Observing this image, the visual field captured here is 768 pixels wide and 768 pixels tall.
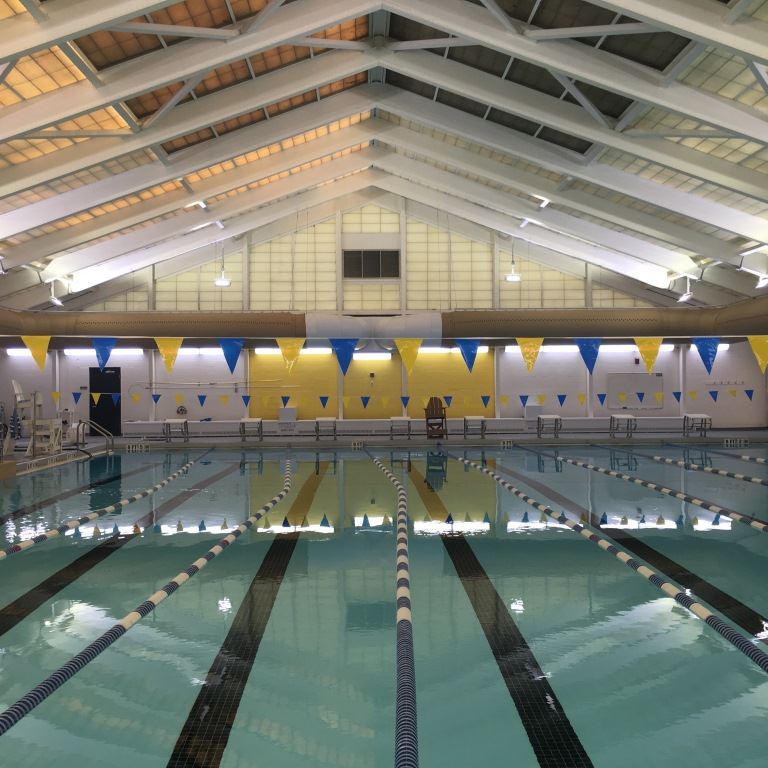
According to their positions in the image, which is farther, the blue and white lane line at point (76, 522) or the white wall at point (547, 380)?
the white wall at point (547, 380)

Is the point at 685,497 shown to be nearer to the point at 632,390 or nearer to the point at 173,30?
the point at 173,30

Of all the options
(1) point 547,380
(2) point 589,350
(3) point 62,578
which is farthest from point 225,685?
(1) point 547,380

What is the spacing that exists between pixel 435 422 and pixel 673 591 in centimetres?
1285

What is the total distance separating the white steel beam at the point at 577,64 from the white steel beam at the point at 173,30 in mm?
2127

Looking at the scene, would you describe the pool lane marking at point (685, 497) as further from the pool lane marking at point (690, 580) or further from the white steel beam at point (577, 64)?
the white steel beam at point (577, 64)

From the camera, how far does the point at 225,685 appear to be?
307cm

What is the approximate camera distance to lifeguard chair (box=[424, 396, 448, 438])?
16.7 metres

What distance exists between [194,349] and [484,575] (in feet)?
51.7

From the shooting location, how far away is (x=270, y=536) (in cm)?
629

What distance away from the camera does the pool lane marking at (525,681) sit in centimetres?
252

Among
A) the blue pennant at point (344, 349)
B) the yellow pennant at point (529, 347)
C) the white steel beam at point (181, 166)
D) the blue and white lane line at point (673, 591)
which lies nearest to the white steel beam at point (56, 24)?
the white steel beam at point (181, 166)

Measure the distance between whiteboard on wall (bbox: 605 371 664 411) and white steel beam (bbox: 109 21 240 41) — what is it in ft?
50.1

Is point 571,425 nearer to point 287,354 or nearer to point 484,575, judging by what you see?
point 287,354

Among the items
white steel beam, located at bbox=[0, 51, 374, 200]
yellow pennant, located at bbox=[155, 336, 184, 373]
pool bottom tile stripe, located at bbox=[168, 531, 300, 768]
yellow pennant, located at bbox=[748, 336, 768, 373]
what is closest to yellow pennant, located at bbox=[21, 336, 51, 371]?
yellow pennant, located at bbox=[155, 336, 184, 373]
